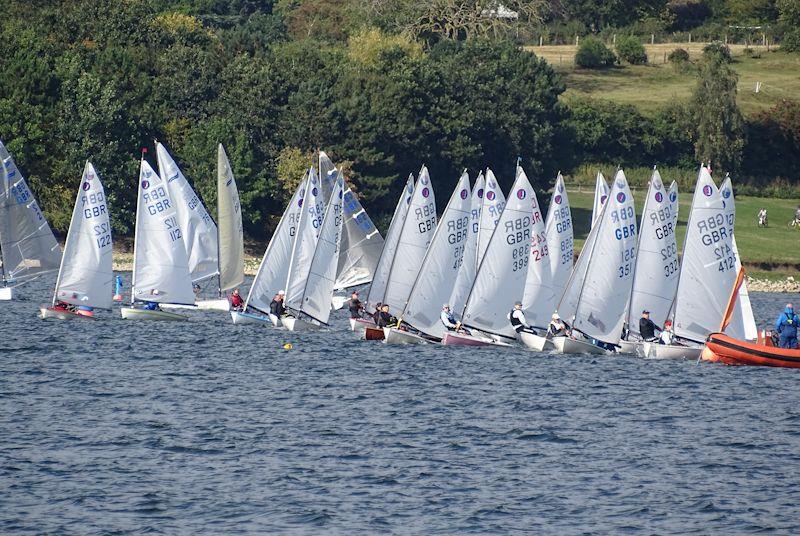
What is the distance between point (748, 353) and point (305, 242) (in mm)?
18574

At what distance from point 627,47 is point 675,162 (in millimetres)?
30889

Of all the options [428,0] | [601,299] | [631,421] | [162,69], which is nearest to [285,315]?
[601,299]

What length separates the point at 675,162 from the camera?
135875 millimetres

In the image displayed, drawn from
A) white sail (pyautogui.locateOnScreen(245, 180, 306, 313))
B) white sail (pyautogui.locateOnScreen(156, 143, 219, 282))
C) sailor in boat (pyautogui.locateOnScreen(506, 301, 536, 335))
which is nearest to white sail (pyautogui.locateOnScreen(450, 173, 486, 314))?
sailor in boat (pyautogui.locateOnScreen(506, 301, 536, 335))

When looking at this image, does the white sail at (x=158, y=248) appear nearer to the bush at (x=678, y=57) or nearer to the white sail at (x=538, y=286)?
the white sail at (x=538, y=286)

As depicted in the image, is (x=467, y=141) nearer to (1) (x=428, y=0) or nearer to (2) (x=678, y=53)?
(1) (x=428, y=0)

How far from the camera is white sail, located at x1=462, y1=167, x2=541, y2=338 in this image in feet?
186

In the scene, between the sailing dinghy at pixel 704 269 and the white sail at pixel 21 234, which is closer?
the sailing dinghy at pixel 704 269

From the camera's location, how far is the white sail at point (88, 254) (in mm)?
59594

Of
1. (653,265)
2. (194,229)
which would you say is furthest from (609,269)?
(194,229)

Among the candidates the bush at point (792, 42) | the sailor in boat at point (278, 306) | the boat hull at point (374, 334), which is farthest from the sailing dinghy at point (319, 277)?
the bush at point (792, 42)

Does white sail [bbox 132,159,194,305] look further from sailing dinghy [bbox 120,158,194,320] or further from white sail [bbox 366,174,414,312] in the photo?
white sail [bbox 366,174,414,312]

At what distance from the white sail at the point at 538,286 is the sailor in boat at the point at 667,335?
4934 mm

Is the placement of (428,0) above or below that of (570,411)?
above
